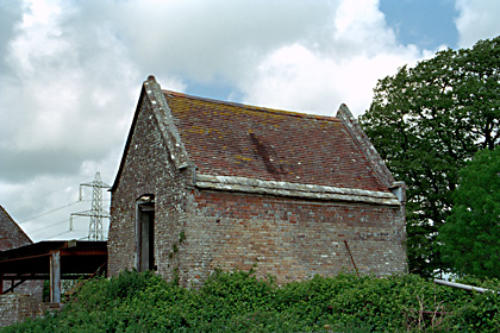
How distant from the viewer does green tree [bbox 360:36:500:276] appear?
26188 millimetres

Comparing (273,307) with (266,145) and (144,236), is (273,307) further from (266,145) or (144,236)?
(266,145)

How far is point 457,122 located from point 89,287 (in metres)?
20.2

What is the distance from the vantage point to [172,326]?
12773mm

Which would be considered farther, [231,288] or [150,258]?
[150,258]

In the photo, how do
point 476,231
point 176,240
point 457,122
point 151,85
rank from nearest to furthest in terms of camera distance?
point 176,240 → point 151,85 → point 476,231 → point 457,122

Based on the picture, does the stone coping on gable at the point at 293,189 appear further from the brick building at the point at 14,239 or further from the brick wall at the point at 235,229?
the brick building at the point at 14,239

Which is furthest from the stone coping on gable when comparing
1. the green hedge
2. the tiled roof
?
the green hedge

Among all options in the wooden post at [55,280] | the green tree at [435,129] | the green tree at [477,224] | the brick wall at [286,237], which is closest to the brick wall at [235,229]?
the brick wall at [286,237]

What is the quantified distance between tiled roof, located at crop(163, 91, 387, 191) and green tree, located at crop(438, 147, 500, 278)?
5.09m

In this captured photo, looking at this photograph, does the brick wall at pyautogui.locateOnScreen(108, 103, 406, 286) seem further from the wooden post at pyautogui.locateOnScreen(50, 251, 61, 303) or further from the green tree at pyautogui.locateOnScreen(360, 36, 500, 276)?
the green tree at pyautogui.locateOnScreen(360, 36, 500, 276)

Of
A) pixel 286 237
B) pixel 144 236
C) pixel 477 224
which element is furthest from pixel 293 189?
pixel 477 224

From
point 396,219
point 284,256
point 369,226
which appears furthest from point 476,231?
point 284,256

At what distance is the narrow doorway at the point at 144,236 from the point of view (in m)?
18.3

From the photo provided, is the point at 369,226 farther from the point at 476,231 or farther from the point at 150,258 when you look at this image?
the point at 150,258
